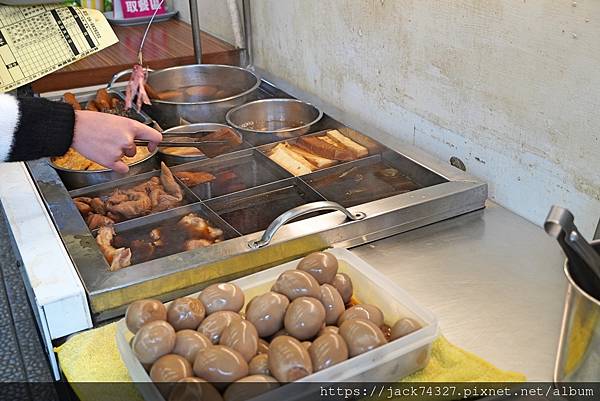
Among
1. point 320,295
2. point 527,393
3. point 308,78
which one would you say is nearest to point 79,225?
point 320,295

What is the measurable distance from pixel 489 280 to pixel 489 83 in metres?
0.43

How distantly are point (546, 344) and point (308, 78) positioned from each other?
4.08 feet

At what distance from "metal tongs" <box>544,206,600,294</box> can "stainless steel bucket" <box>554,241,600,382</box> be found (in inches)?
0.5

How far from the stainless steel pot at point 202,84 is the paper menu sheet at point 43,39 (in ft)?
0.56

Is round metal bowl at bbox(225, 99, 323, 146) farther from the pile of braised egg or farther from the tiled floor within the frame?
the pile of braised egg

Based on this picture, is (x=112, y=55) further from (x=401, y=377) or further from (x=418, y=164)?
(x=401, y=377)

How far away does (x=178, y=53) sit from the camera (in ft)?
7.61

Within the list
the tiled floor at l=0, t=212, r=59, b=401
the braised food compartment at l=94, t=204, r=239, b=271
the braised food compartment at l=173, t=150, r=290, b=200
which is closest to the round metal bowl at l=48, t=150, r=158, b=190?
the braised food compartment at l=173, t=150, r=290, b=200

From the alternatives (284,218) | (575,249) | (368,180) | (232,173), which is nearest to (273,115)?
(232,173)

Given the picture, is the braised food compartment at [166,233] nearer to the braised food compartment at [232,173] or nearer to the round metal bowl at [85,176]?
the braised food compartment at [232,173]

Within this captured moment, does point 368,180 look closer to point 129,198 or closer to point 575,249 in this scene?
point 129,198

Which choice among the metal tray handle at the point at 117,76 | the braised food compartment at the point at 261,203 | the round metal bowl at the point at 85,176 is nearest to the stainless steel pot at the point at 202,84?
the metal tray handle at the point at 117,76

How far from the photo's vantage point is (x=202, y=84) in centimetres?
218

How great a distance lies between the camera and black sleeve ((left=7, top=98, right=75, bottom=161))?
4.09 feet
